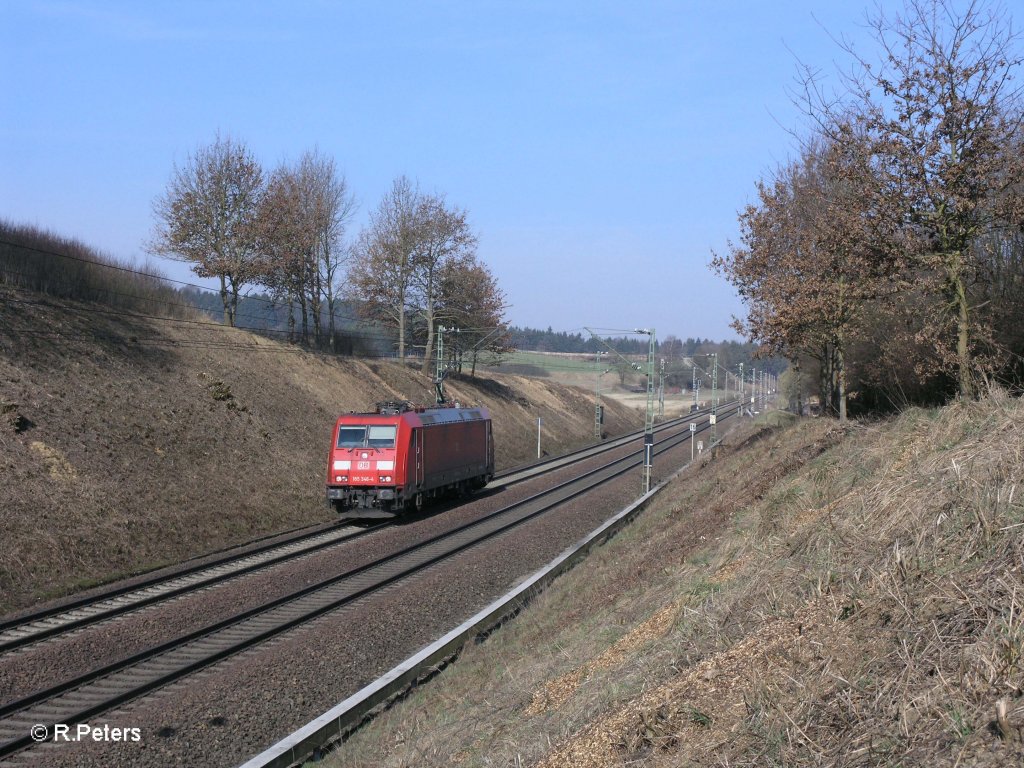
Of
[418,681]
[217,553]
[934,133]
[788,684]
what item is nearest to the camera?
[788,684]

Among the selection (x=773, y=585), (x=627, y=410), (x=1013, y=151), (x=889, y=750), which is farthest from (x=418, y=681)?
(x=627, y=410)

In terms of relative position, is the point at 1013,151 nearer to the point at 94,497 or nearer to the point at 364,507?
the point at 364,507

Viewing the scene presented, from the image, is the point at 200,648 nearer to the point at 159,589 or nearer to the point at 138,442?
the point at 159,589

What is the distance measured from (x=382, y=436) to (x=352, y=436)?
3.11ft

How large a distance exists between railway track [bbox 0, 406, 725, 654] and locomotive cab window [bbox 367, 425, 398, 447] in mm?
2532

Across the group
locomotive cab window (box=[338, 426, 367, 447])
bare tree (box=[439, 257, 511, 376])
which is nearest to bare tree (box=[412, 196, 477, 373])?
bare tree (box=[439, 257, 511, 376])

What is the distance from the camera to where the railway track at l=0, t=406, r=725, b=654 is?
13.8m

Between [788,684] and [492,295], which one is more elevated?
[492,295]

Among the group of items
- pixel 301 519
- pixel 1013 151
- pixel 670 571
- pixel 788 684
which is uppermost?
pixel 1013 151

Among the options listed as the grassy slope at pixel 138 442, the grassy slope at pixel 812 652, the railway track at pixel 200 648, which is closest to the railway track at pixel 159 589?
the grassy slope at pixel 138 442

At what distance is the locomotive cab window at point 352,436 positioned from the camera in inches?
1027

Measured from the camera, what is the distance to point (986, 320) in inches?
739

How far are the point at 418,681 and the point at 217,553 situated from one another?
10970 mm

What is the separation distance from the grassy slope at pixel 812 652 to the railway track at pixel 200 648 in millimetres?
3322
